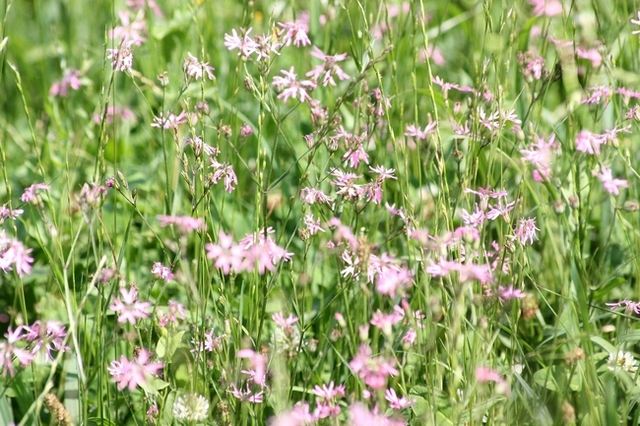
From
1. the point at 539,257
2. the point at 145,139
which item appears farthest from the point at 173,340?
the point at 145,139

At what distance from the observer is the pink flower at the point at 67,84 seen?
2.48m

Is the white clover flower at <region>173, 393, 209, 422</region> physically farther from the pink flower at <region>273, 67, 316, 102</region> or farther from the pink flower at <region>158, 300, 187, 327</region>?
the pink flower at <region>273, 67, 316, 102</region>

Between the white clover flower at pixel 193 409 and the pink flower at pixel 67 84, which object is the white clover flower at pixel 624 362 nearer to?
the white clover flower at pixel 193 409

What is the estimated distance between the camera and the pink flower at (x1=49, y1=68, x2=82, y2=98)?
248 centimetres

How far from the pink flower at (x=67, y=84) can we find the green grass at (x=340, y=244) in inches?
0.9

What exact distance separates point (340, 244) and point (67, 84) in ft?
5.07

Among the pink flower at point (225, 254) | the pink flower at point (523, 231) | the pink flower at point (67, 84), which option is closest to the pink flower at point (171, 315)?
the pink flower at point (225, 254)

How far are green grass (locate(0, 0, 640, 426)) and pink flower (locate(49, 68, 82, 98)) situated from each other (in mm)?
22

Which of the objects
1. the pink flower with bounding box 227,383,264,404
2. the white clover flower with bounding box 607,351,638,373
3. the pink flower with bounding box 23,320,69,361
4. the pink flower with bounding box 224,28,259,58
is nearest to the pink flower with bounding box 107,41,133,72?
the pink flower with bounding box 224,28,259,58

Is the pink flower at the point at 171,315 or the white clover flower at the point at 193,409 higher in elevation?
the pink flower at the point at 171,315

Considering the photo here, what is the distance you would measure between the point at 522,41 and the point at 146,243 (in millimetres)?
1291

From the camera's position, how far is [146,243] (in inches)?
86.7

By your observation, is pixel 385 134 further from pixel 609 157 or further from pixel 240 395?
pixel 240 395

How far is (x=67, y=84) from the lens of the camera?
264 centimetres
